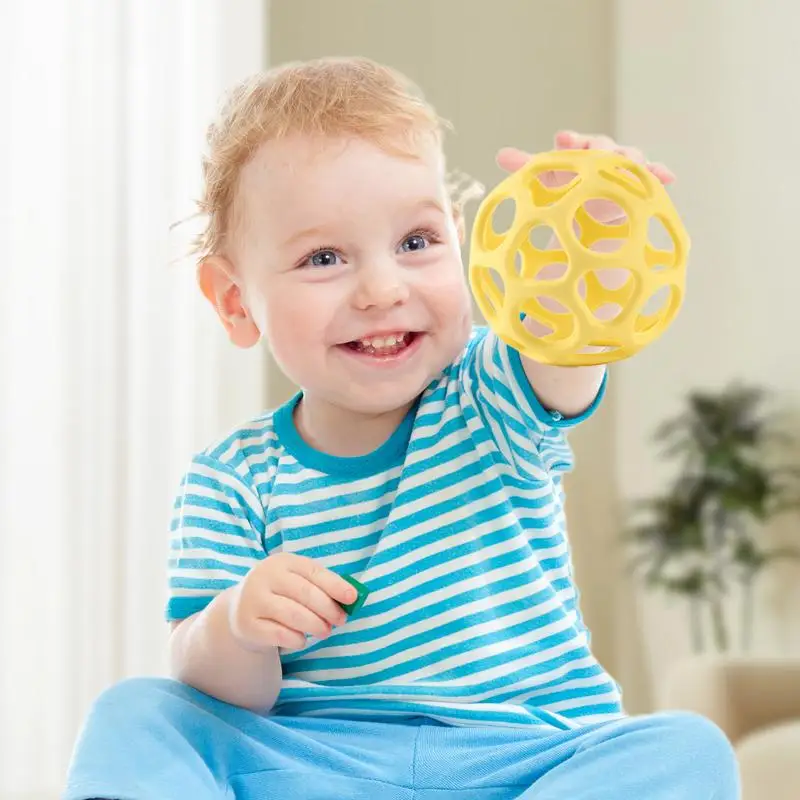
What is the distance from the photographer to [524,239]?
2.68ft

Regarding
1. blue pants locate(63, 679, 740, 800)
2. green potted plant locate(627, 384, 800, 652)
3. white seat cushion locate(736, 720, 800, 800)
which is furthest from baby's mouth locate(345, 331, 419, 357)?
green potted plant locate(627, 384, 800, 652)

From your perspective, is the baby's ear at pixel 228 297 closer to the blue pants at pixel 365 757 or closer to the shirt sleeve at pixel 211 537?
the shirt sleeve at pixel 211 537

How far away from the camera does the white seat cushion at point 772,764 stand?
1.59 meters

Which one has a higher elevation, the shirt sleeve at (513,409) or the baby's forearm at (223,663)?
the shirt sleeve at (513,409)

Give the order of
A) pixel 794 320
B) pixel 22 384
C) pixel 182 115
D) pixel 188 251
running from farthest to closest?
pixel 794 320 < pixel 182 115 < pixel 22 384 < pixel 188 251

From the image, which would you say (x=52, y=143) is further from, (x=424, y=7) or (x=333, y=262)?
(x=333, y=262)

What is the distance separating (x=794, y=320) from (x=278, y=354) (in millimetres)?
1703

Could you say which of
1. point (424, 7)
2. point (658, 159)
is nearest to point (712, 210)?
point (658, 159)

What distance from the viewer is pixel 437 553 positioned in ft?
3.29

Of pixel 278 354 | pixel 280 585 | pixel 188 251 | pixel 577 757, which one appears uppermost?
pixel 188 251

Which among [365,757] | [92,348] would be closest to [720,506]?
[92,348]

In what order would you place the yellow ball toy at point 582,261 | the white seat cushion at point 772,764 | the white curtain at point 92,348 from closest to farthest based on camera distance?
the yellow ball toy at point 582,261 → the white seat cushion at point 772,764 → the white curtain at point 92,348

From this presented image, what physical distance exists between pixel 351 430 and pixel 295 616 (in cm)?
24

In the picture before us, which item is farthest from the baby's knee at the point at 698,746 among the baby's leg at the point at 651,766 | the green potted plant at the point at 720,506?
the green potted plant at the point at 720,506
